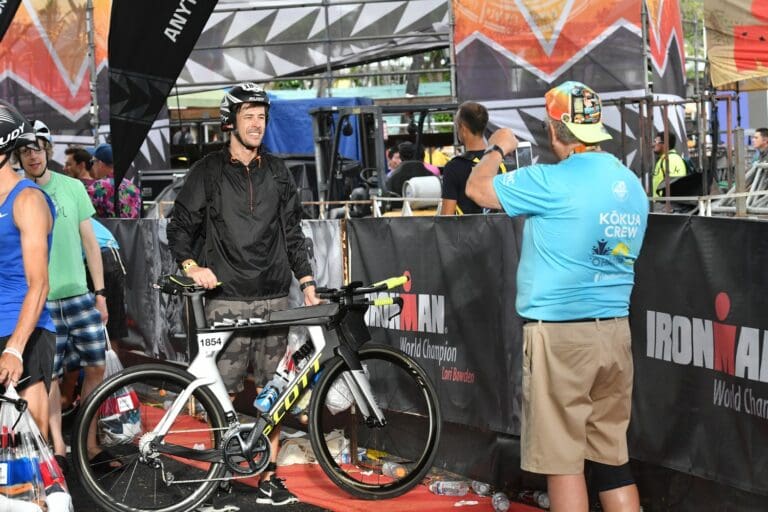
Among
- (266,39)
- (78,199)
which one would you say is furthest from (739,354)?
(266,39)

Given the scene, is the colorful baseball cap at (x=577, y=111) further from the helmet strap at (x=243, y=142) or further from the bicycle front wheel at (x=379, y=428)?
the helmet strap at (x=243, y=142)

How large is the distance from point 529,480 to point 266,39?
66.2 ft

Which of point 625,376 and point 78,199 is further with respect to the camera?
point 78,199

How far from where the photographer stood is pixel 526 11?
21484 millimetres

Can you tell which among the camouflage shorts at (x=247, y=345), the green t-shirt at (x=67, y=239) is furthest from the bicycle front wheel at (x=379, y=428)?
the green t-shirt at (x=67, y=239)

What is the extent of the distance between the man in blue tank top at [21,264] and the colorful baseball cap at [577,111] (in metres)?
2.27

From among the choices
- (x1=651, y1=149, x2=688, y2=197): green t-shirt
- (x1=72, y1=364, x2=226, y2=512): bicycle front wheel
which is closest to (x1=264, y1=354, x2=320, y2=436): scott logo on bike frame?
(x1=72, y1=364, x2=226, y2=512): bicycle front wheel

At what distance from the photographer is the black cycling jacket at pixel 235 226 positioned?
693 centimetres

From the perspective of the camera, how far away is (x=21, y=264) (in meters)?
5.43

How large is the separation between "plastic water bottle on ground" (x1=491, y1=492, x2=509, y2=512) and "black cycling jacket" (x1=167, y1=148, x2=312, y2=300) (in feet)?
5.44

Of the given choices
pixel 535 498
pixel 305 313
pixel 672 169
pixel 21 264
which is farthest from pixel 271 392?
pixel 672 169

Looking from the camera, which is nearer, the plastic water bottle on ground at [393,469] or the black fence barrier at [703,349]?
the black fence barrier at [703,349]

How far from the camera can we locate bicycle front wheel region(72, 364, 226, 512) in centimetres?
663

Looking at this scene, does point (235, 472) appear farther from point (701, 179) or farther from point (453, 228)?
point (701, 179)
